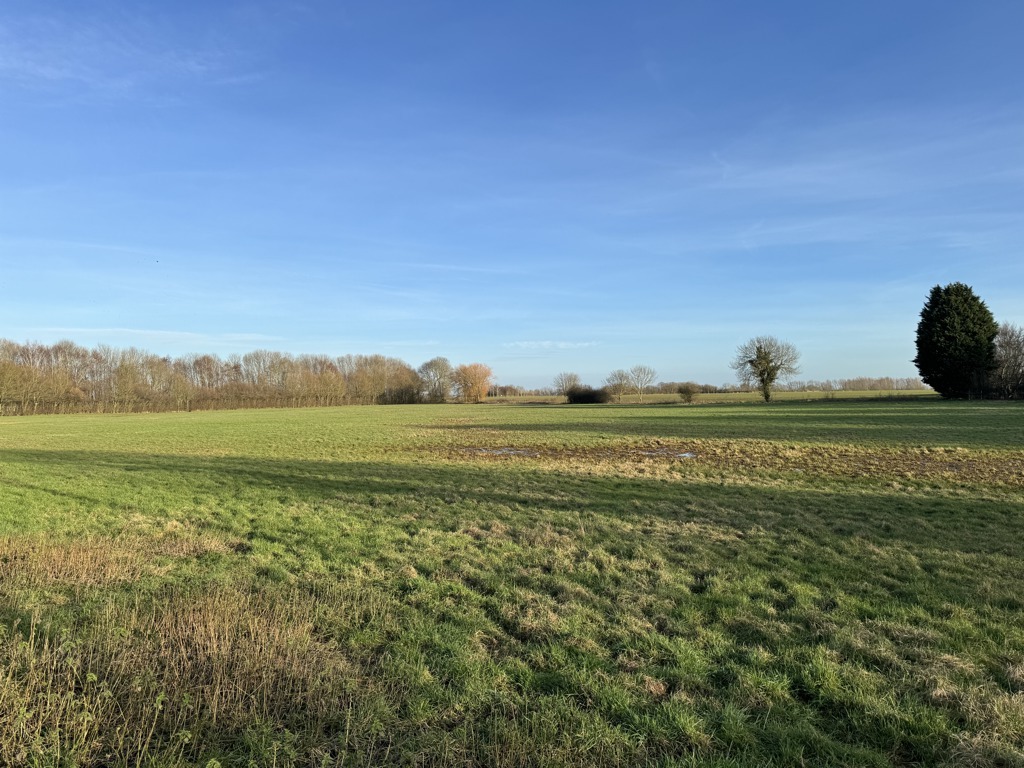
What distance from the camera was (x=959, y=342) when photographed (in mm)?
59594

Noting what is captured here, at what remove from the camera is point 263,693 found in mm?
4043

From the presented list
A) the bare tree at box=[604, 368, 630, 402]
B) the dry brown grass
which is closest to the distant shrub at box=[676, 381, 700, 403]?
the bare tree at box=[604, 368, 630, 402]

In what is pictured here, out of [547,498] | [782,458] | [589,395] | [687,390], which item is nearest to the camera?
[547,498]

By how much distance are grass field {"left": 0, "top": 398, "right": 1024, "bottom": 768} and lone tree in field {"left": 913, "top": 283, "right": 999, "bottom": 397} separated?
61496mm

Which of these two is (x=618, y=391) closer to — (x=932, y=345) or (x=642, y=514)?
(x=932, y=345)

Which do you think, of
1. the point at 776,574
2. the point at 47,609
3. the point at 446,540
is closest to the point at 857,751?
the point at 776,574

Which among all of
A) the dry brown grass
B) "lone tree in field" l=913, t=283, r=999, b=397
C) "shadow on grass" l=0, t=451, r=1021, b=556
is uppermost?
"lone tree in field" l=913, t=283, r=999, b=397

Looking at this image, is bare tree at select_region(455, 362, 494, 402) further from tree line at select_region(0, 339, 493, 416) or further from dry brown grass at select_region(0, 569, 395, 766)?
dry brown grass at select_region(0, 569, 395, 766)

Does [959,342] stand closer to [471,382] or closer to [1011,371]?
[1011,371]

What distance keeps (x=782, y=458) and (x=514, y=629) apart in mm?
17610

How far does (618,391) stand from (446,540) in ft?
327

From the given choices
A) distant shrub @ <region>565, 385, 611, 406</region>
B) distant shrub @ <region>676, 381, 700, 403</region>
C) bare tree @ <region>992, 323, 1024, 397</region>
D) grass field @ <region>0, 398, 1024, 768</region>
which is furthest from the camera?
distant shrub @ <region>565, 385, 611, 406</region>

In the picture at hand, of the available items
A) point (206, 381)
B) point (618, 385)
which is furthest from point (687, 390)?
point (206, 381)

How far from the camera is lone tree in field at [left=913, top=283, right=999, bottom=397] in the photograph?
59438mm
